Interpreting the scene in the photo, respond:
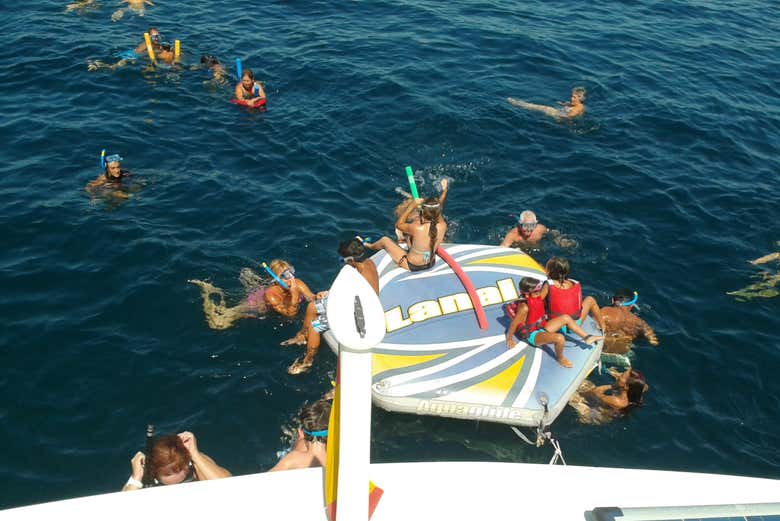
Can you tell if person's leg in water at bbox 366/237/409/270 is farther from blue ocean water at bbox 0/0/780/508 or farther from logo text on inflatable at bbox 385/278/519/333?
blue ocean water at bbox 0/0/780/508

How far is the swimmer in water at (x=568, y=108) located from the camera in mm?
17250

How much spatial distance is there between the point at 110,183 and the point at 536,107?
10.9 meters

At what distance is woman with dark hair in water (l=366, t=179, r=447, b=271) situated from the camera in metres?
10.2

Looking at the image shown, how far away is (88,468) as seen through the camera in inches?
327

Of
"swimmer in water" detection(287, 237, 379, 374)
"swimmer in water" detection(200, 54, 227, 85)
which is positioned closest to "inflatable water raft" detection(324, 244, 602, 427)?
"swimmer in water" detection(287, 237, 379, 374)

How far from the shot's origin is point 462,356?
30.5ft

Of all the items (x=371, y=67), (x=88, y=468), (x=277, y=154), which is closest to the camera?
(x=88, y=468)

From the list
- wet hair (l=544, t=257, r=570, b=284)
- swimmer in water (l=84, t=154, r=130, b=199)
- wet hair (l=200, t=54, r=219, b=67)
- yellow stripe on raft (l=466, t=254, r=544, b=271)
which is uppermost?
wet hair (l=544, t=257, r=570, b=284)

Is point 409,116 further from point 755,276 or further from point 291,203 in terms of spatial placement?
point 755,276

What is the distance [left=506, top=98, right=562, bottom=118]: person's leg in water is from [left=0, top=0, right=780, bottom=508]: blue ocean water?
36 centimetres

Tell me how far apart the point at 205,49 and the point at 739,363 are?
16.7m

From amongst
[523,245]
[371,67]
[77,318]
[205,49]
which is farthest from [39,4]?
[523,245]

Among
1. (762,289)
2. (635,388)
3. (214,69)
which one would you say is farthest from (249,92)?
(762,289)

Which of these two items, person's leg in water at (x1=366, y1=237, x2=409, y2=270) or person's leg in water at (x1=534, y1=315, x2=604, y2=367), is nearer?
person's leg in water at (x1=534, y1=315, x2=604, y2=367)
